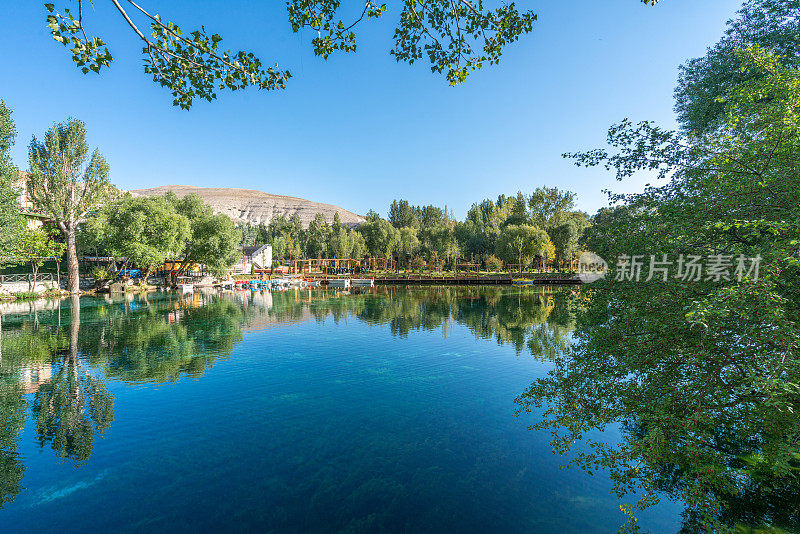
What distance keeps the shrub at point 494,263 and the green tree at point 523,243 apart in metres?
8.73

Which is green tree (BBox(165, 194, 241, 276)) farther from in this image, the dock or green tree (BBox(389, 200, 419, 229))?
green tree (BBox(389, 200, 419, 229))

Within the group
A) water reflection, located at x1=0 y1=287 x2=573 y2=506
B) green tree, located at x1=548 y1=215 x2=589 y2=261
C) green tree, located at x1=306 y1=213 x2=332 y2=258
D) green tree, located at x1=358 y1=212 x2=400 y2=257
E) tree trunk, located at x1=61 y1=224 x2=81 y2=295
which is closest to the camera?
water reflection, located at x1=0 y1=287 x2=573 y2=506

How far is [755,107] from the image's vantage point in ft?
19.5

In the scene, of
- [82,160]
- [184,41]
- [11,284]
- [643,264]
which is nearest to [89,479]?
[184,41]

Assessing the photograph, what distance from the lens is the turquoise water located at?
22.6 feet

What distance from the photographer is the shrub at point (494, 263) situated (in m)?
87.3

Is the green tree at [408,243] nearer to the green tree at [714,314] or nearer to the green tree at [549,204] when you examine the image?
the green tree at [549,204]

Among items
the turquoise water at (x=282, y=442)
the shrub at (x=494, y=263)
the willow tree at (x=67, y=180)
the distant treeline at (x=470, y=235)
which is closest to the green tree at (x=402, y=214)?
the distant treeline at (x=470, y=235)

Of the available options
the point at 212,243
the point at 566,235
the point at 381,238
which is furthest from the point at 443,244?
the point at 212,243

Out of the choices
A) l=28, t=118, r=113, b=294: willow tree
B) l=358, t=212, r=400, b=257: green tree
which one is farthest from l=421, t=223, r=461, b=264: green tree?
l=28, t=118, r=113, b=294: willow tree

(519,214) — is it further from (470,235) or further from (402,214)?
(402,214)

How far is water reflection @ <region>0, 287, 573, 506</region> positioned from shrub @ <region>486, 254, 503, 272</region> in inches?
1740

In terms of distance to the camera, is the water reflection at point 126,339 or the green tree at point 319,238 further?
the green tree at point 319,238

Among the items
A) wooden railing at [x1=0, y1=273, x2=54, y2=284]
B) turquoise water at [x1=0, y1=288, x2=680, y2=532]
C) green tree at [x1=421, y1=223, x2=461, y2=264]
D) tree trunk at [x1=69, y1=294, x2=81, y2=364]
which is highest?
green tree at [x1=421, y1=223, x2=461, y2=264]
